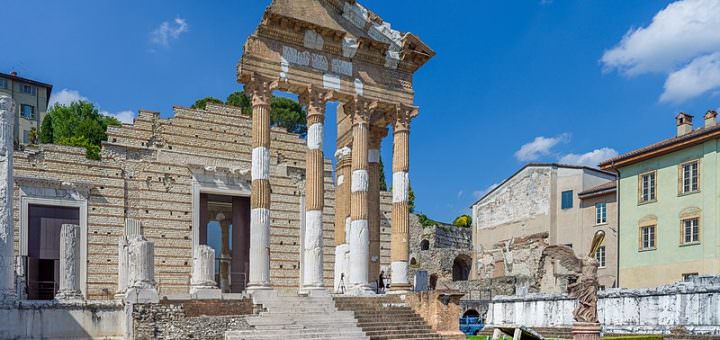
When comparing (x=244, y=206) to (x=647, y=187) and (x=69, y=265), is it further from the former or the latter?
(x=647, y=187)

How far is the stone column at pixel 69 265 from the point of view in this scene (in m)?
17.6

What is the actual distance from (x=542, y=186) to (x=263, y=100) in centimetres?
2569

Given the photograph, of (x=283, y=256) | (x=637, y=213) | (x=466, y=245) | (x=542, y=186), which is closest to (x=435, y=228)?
(x=466, y=245)

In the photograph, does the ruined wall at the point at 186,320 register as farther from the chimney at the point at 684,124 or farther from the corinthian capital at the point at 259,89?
the chimney at the point at 684,124

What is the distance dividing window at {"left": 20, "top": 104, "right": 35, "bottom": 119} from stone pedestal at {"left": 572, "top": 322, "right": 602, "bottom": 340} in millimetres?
52439

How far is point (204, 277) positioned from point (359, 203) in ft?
20.2

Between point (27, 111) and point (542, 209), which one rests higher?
point (27, 111)

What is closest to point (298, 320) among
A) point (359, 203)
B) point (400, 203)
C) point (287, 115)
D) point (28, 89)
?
point (359, 203)

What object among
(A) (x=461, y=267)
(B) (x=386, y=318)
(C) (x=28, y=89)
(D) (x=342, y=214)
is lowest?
(A) (x=461, y=267)

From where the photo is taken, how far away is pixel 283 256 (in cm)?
2823

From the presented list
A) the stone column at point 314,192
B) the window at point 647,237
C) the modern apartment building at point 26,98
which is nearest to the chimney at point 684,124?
the window at point 647,237

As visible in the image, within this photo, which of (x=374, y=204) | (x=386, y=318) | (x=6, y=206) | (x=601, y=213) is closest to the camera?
(x=6, y=206)

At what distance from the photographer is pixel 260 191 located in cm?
2138

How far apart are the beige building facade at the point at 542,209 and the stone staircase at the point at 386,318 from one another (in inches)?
728
